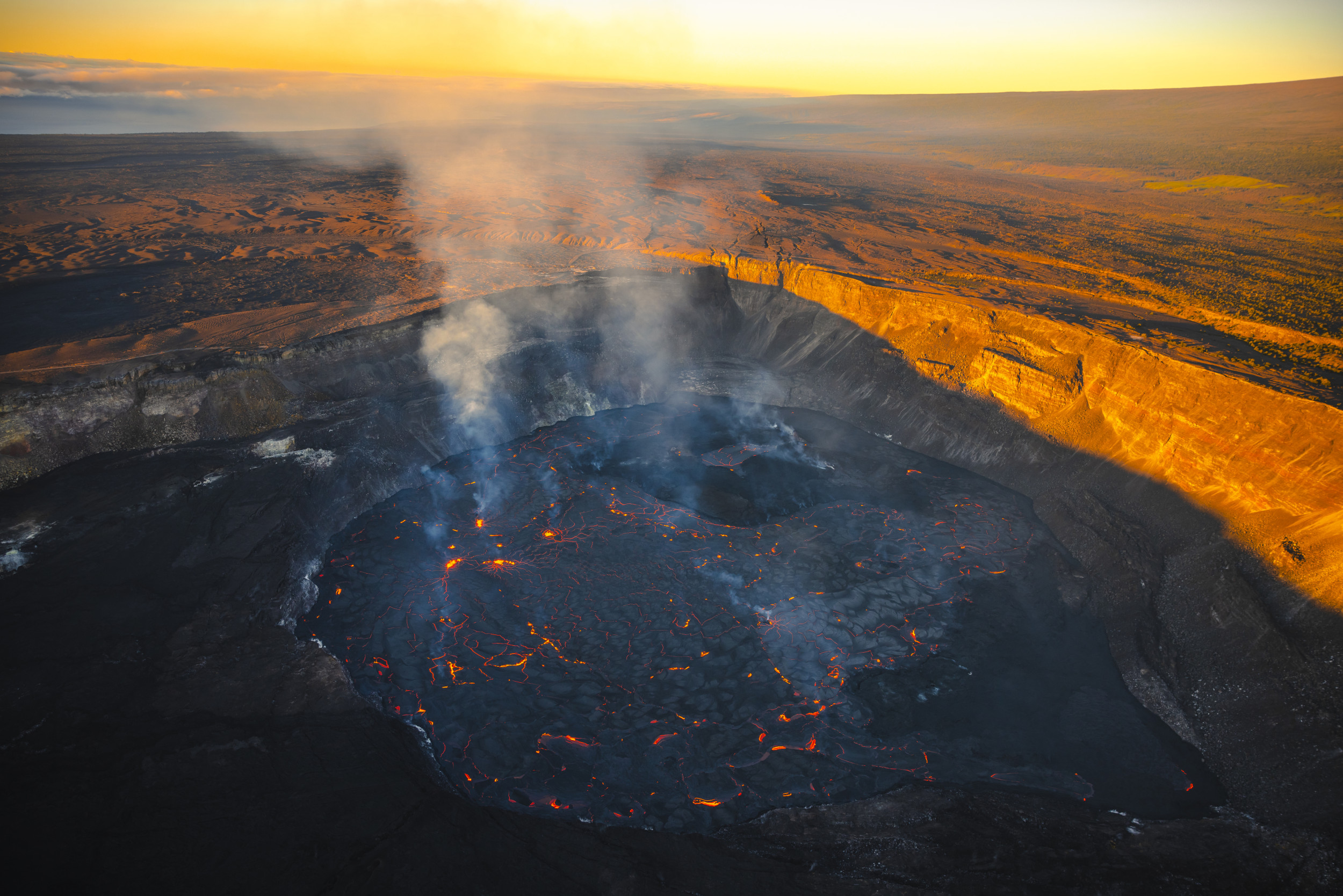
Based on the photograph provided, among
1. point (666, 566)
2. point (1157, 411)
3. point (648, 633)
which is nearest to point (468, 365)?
point (666, 566)

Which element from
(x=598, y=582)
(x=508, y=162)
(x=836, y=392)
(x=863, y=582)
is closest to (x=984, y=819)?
(x=863, y=582)

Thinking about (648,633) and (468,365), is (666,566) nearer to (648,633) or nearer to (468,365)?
(648,633)

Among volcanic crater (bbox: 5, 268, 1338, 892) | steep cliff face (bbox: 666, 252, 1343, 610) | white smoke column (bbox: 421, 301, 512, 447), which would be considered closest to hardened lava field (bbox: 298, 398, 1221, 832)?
volcanic crater (bbox: 5, 268, 1338, 892)

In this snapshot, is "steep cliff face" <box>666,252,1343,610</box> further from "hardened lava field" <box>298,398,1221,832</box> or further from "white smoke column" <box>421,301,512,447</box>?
"white smoke column" <box>421,301,512,447</box>

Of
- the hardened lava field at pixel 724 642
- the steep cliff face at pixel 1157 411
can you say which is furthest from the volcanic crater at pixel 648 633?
the steep cliff face at pixel 1157 411

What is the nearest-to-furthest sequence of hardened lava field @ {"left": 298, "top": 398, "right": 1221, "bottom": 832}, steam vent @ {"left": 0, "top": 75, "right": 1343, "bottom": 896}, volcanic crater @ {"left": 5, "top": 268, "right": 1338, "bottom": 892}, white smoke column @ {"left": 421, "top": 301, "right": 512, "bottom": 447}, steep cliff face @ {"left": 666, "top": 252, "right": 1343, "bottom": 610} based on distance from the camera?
1. steam vent @ {"left": 0, "top": 75, "right": 1343, "bottom": 896}
2. volcanic crater @ {"left": 5, "top": 268, "right": 1338, "bottom": 892}
3. hardened lava field @ {"left": 298, "top": 398, "right": 1221, "bottom": 832}
4. steep cliff face @ {"left": 666, "top": 252, "right": 1343, "bottom": 610}
5. white smoke column @ {"left": 421, "top": 301, "right": 512, "bottom": 447}
